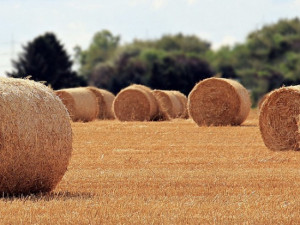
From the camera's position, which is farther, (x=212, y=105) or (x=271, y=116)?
(x=212, y=105)

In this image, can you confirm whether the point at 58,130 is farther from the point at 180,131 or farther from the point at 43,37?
the point at 43,37

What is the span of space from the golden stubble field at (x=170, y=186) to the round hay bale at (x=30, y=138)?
32 cm

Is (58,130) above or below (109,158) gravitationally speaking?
above

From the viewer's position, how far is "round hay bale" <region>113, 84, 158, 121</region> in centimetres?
2961

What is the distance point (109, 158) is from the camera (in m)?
15.1

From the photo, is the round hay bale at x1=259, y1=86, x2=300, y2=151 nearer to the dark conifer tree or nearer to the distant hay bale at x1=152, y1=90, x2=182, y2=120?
the distant hay bale at x1=152, y1=90, x2=182, y2=120

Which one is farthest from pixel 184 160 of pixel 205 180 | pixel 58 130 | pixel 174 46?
pixel 174 46

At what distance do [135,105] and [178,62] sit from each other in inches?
1034

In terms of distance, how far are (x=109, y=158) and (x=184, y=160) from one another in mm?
1555

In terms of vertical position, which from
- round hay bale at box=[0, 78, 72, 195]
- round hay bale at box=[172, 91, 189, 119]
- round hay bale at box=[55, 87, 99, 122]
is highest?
round hay bale at box=[0, 78, 72, 195]

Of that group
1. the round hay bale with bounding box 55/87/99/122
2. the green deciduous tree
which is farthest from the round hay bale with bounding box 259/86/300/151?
the green deciduous tree

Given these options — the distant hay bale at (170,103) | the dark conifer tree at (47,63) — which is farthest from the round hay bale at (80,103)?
the dark conifer tree at (47,63)

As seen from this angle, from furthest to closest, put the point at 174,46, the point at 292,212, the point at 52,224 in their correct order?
the point at 174,46
the point at 292,212
the point at 52,224

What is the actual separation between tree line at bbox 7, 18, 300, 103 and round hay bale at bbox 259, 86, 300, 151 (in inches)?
1099
